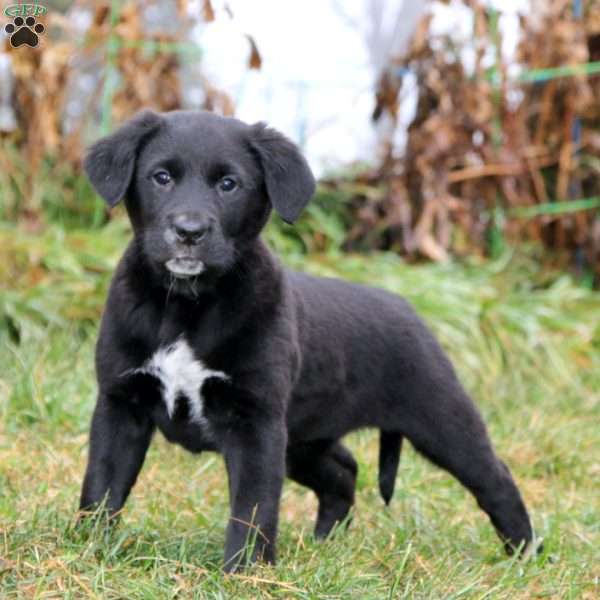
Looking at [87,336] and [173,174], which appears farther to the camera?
[87,336]

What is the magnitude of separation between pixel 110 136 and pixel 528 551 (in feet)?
6.07

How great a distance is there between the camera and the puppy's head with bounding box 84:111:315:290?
3.02m

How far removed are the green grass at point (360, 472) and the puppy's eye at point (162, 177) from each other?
0.96 metres

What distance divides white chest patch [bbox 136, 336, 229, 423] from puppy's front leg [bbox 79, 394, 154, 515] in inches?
6.0

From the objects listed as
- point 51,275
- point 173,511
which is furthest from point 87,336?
point 173,511

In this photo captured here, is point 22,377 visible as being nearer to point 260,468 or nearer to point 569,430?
point 260,468

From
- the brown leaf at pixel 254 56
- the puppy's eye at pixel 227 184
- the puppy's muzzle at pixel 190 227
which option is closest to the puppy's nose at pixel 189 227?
the puppy's muzzle at pixel 190 227

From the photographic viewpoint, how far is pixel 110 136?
3.27m

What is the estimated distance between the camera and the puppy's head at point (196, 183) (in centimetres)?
302

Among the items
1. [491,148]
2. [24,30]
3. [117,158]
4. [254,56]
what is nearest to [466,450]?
[117,158]

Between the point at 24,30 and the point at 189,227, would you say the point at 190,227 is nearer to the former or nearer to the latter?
the point at 189,227

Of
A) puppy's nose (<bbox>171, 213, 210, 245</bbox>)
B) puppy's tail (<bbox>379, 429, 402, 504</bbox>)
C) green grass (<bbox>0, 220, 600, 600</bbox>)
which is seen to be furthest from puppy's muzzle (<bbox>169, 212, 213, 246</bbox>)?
puppy's tail (<bbox>379, 429, 402, 504</bbox>)

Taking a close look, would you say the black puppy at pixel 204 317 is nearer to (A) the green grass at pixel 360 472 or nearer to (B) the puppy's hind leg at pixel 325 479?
(A) the green grass at pixel 360 472

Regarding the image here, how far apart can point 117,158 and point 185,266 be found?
40cm
